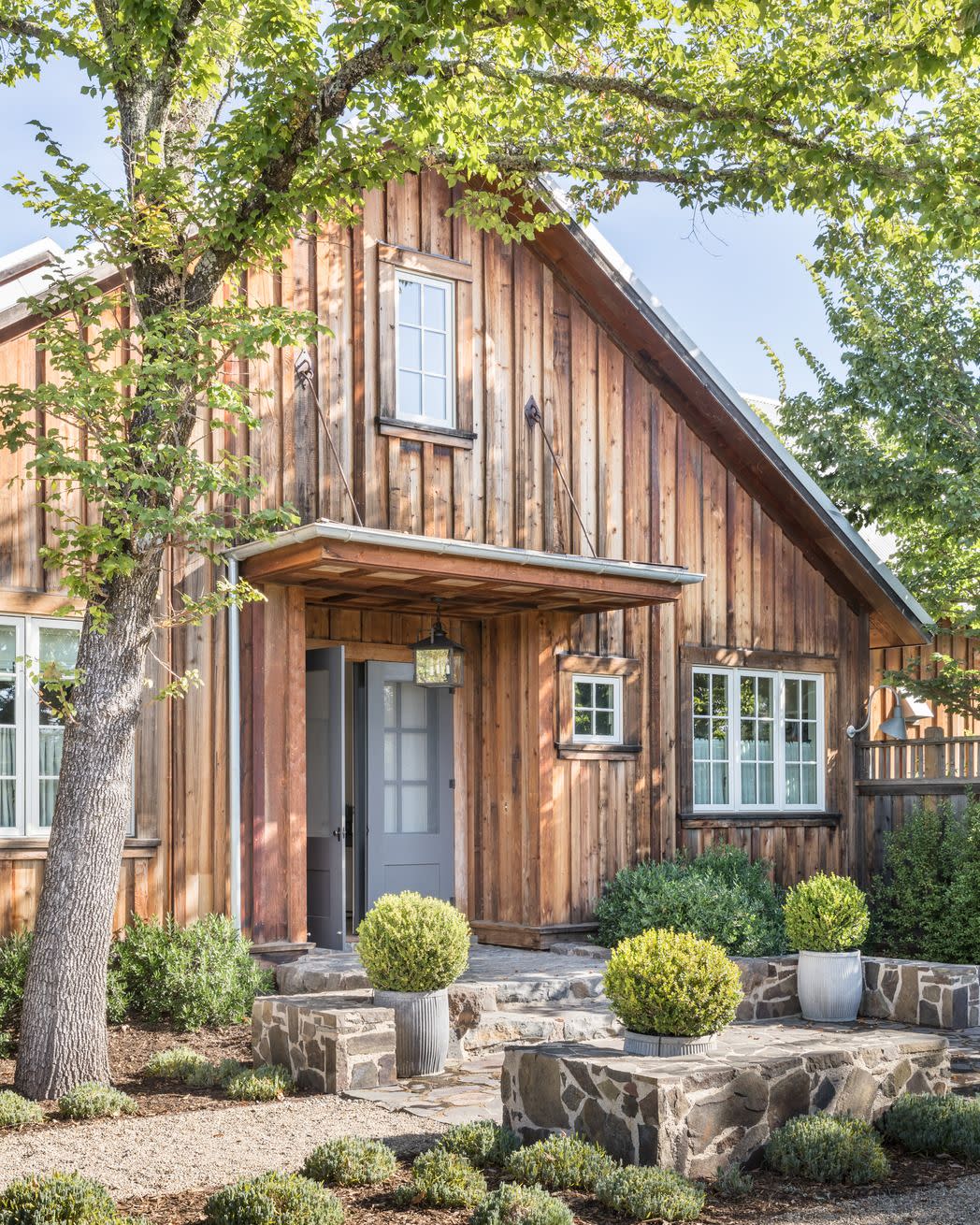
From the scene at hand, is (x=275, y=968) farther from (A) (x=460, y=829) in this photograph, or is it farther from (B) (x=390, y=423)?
(B) (x=390, y=423)

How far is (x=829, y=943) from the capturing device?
9.80 meters

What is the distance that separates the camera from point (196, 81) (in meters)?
7.93

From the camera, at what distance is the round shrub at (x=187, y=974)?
349 inches

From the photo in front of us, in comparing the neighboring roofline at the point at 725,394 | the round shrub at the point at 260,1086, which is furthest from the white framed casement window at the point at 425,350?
the round shrub at the point at 260,1086

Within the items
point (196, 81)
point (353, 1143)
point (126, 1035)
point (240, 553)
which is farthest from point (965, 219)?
point (126, 1035)

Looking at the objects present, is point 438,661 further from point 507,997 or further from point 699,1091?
point 699,1091

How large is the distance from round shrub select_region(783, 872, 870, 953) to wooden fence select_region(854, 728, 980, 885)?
399 cm

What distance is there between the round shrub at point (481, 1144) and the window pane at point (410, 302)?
22.8 ft

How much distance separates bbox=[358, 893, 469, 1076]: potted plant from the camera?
310 inches

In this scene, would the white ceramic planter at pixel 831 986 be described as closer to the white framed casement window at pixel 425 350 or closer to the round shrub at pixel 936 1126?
the round shrub at pixel 936 1126

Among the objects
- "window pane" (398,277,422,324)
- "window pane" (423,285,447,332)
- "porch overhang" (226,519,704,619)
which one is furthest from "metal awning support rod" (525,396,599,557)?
"window pane" (398,277,422,324)

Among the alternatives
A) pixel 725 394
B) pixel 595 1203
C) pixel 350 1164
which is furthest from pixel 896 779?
pixel 350 1164

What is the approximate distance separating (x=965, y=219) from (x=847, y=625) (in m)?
6.83

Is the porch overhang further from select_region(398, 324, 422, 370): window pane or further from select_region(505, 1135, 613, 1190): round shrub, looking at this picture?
select_region(505, 1135, 613, 1190): round shrub
